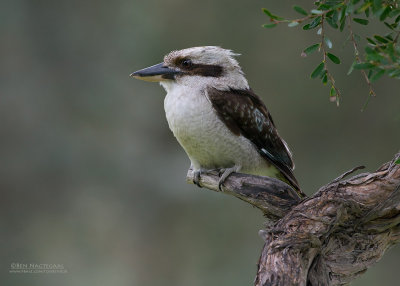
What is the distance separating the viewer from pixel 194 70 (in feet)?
11.9

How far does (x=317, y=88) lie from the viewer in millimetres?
6996

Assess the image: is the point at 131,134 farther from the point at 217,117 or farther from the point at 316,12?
the point at 316,12

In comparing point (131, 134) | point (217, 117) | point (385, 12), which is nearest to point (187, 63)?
point (217, 117)

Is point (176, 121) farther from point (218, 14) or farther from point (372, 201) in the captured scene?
point (218, 14)

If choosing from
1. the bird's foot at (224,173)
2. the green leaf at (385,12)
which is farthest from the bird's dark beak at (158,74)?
the green leaf at (385,12)

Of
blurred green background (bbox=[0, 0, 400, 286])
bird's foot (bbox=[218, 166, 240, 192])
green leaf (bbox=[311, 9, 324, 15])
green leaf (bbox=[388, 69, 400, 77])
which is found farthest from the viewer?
blurred green background (bbox=[0, 0, 400, 286])

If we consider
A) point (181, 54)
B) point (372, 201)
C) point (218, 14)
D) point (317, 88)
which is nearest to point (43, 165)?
point (218, 14)

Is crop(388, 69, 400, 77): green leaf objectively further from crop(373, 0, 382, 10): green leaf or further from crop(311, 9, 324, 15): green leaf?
crop(311, 9, 324, 15): green leaf

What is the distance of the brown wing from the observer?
3.48 m

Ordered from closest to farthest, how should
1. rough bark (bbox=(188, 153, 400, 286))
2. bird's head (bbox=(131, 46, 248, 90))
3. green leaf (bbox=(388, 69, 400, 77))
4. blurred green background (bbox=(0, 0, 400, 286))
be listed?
1. green leaf (bbox=(388, 69, 400, 77))
2. rough bark (bbox=(188, 153, 400, 286))
3. bird's head (bbox=(131, 46, 248, 90))
4. blurred green background (bbox=(0, 0, 400, 286))

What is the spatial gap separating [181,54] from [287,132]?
3696 millimetres

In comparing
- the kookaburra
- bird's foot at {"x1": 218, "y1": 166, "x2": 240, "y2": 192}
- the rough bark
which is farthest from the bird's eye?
the rough bark

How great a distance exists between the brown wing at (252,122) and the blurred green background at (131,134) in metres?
3.30

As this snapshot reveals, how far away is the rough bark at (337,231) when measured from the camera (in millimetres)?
2783
